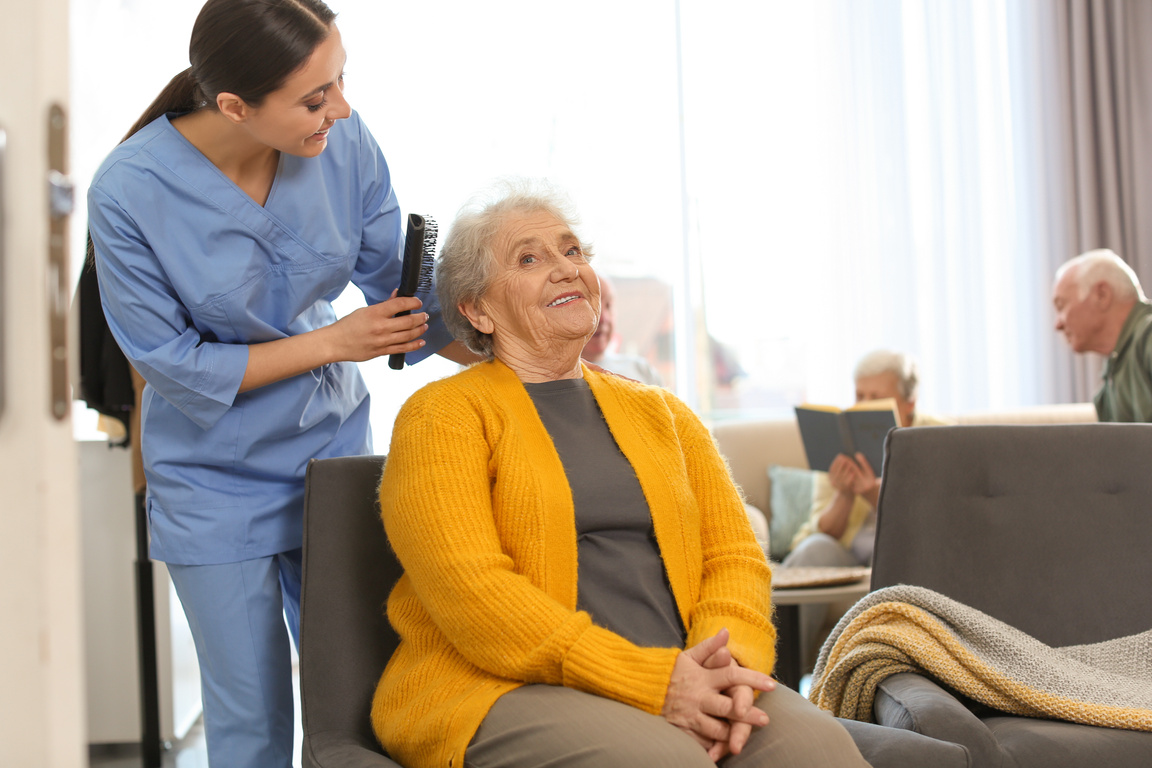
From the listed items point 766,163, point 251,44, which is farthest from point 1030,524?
point 766,163

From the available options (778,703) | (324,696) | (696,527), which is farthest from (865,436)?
(324,696)

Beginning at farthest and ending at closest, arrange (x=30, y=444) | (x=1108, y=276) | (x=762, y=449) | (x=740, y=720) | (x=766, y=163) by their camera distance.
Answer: (x=766, y=163), (x=762, y=449), (x=1108, y=276), (x=740, y=720), (x=30, y=444)

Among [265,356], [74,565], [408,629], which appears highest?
[265,356]

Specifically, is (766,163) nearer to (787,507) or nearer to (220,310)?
(787,507)

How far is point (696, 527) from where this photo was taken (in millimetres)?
1373

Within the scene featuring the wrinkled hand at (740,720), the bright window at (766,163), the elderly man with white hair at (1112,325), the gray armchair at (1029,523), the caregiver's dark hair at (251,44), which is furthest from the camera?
the bright window at (766,163)

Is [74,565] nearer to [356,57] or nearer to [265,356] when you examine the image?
[265,356]

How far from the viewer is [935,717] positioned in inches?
48.8

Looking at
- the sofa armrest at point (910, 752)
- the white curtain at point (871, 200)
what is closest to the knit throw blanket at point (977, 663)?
the sofa armrest at point (910, 752)

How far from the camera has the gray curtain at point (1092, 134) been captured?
13.5 feet

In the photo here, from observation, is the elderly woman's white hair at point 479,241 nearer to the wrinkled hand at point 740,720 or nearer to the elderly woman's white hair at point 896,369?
the wrinkled hand at point 740,720

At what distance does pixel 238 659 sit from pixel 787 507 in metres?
2.18

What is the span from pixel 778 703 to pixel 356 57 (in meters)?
3.18

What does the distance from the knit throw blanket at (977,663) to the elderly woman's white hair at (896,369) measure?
59.6 inches
